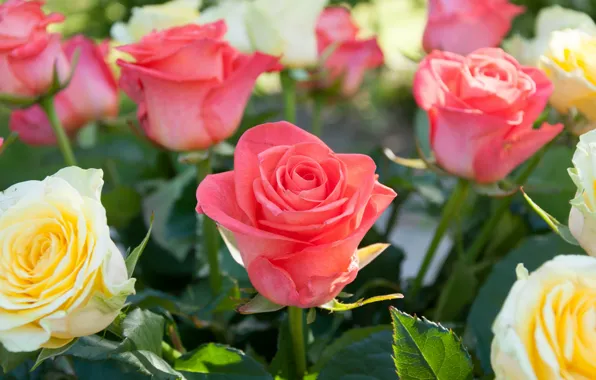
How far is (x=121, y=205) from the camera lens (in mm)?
448

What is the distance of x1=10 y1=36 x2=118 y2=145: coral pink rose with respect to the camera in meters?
0.49

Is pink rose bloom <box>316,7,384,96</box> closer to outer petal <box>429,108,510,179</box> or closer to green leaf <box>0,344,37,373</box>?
outer petal <box>429,108,510,179</box>

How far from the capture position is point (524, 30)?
1.69 m

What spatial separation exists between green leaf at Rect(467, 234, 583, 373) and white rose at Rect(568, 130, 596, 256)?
0.11 metres

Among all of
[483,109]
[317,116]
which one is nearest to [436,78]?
[483,109]

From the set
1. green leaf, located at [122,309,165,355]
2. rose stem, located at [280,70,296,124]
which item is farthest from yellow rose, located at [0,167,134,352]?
rose stem, located at [280,70,296,124]

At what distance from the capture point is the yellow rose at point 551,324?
0.19m

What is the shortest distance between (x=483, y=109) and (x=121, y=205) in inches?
10.3

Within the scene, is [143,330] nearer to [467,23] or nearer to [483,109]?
[483,109]

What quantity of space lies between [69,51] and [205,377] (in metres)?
0.30

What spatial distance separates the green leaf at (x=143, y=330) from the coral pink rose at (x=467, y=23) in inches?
11.5

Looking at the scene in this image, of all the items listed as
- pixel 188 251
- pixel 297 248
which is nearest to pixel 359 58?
pixel 188 251

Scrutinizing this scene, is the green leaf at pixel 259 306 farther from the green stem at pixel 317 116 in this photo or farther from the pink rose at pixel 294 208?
the green stem at pixel 317 116

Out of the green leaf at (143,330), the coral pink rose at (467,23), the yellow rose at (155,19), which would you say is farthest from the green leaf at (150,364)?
the coral pink rose at (467,23)
